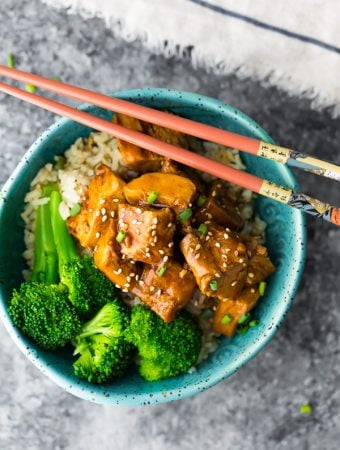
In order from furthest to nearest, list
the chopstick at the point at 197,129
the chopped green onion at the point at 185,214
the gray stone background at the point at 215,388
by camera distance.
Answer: the gray stone background at the point at 215,388 → the chopped green onion at the point at 185,214 → the chopstick at the point at 197,129

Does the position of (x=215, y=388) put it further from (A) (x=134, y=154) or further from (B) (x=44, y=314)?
(A) (x=134, y=154)

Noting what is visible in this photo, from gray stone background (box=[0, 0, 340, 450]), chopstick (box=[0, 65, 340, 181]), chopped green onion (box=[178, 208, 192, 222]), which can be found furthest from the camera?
gray stone background (box=[0, 0, 340, 450])

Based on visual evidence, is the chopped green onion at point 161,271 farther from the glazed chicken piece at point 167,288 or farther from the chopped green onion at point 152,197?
the chopped green onion at point 152,197

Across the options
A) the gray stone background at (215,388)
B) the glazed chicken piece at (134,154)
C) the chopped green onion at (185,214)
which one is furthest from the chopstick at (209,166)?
the gray stone background at (215,388)

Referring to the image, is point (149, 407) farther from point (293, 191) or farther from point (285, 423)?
point (293, 191)

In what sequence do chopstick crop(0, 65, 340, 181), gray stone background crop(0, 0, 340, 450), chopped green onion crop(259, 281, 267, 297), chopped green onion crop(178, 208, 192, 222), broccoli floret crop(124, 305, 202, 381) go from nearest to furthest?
chopstick crop(0, 65, 340, 181), chopped green onion crop(178, 208, 192, 222), broccoli floret crop(124, 305, 202, 381), chopped green onion crop(259, 281, 267, 297), gray stone background crop(0, 0, 340, 450)

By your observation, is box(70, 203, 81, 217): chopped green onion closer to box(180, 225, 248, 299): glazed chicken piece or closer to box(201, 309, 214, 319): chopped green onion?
box(180, 225, 248, 299): glazed chicken piece

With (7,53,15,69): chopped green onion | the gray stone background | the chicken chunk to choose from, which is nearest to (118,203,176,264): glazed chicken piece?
the chicken chunk

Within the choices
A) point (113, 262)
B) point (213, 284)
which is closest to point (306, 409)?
point (213, 284)
